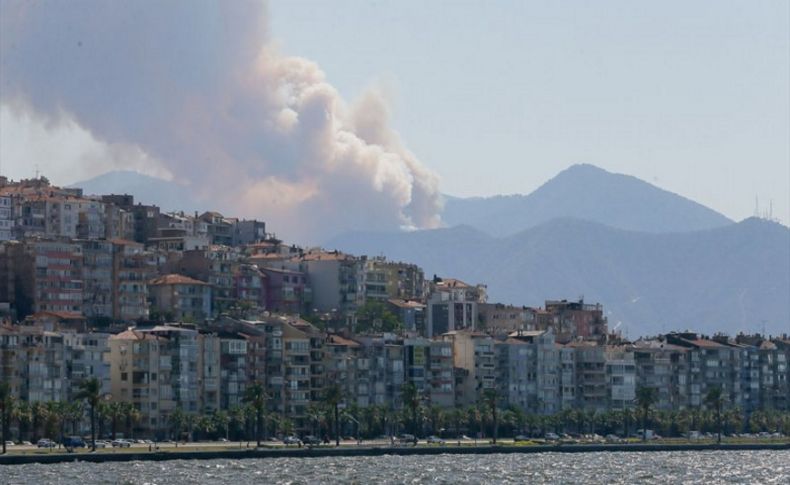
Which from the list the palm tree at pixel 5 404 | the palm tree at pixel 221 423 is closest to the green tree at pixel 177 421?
the palm tree at pixel 221 423

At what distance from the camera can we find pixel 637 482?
497 feet

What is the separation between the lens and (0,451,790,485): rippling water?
147000mm

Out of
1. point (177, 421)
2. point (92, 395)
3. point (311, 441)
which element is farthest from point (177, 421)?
point (92, 395)

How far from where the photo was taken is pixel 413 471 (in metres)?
161

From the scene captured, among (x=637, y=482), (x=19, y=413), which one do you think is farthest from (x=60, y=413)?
(x=637, y=482)

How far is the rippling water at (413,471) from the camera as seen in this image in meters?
147

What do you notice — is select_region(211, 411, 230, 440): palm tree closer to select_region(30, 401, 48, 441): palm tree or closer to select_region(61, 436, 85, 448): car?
select_region(30, 401, 48, 441): palm tree

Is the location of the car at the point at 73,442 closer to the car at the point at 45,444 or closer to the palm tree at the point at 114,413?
the car at the point at 45,444

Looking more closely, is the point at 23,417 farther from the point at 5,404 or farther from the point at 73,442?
the point at 73,442

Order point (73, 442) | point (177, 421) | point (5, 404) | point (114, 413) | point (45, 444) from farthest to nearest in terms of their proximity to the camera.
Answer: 1. point (177, 421)
2. point (114, 413)
3. point (45, 444)
4. point (73, 442)
5. point (5, 404)

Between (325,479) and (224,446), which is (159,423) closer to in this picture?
(224,446)

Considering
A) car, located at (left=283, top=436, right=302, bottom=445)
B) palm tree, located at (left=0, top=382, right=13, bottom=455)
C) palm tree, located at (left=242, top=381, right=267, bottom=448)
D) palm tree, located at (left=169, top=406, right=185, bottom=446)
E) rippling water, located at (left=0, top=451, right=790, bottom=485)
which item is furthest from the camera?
palm tree, located at (left=169, top=406, right=185, bottom=446)

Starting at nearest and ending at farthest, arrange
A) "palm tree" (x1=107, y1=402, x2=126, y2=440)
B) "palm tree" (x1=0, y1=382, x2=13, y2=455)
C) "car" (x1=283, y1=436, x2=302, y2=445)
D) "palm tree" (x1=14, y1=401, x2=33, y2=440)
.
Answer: "palm tree" (x1=0, y1=382, x2=13, y2=455) → "palm tree" (x1=14, y1=401, x2=33, y2=440) → "palm tree" (x1=107, y1=402, x2=126, y2=440) → "car" (x1=283, y1=436, x2=302, y2=445)

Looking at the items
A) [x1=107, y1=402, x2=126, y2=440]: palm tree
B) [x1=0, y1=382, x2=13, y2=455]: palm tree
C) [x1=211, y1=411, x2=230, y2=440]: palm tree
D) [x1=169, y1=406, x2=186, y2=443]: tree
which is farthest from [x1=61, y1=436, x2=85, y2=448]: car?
[x1=211, y1=411, x2=230, y2=440]: palm tree
